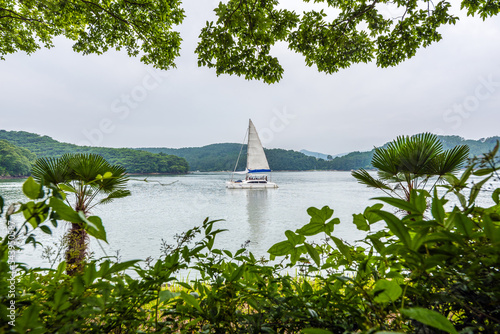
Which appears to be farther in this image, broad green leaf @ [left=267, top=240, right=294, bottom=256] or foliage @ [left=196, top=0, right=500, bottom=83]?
foliage @ [left=196, top=0, right=500, bottom=83]

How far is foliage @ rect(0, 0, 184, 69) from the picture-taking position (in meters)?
4.37

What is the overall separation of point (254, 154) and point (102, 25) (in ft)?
97.5

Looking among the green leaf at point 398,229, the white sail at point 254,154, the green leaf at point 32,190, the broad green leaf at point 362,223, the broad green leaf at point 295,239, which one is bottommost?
the broad green leaf at point 295,239

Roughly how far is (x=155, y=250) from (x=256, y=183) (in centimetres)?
2583

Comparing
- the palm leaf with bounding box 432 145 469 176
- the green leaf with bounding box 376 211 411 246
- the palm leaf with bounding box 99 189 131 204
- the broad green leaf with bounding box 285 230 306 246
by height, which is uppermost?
the palm leaf with bounding box 432 145 469 176

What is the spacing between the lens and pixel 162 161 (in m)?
54.2

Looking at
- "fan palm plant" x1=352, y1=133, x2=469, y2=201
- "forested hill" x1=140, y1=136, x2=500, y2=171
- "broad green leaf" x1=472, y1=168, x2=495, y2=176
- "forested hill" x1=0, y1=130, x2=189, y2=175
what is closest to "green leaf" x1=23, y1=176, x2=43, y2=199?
"broad green leaf" x1=472, y1=168, x2=495, y2=176

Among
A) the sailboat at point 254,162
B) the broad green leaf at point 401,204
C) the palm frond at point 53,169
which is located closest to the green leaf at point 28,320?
the broad green leaf at point 401,204

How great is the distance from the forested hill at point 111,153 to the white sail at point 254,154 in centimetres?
1658

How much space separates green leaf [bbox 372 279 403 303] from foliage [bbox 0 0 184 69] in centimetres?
494

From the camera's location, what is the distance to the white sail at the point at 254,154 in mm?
33062

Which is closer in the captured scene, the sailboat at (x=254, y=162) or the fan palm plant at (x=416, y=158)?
the fan palm plant at (x=416, y=158)

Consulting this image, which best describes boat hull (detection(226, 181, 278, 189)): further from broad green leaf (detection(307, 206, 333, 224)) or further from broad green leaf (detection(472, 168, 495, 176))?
broad green leaf (detection(472, 168, 495, 176))

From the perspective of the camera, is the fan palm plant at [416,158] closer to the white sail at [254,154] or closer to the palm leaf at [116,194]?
the palm leaf at [116,194]
